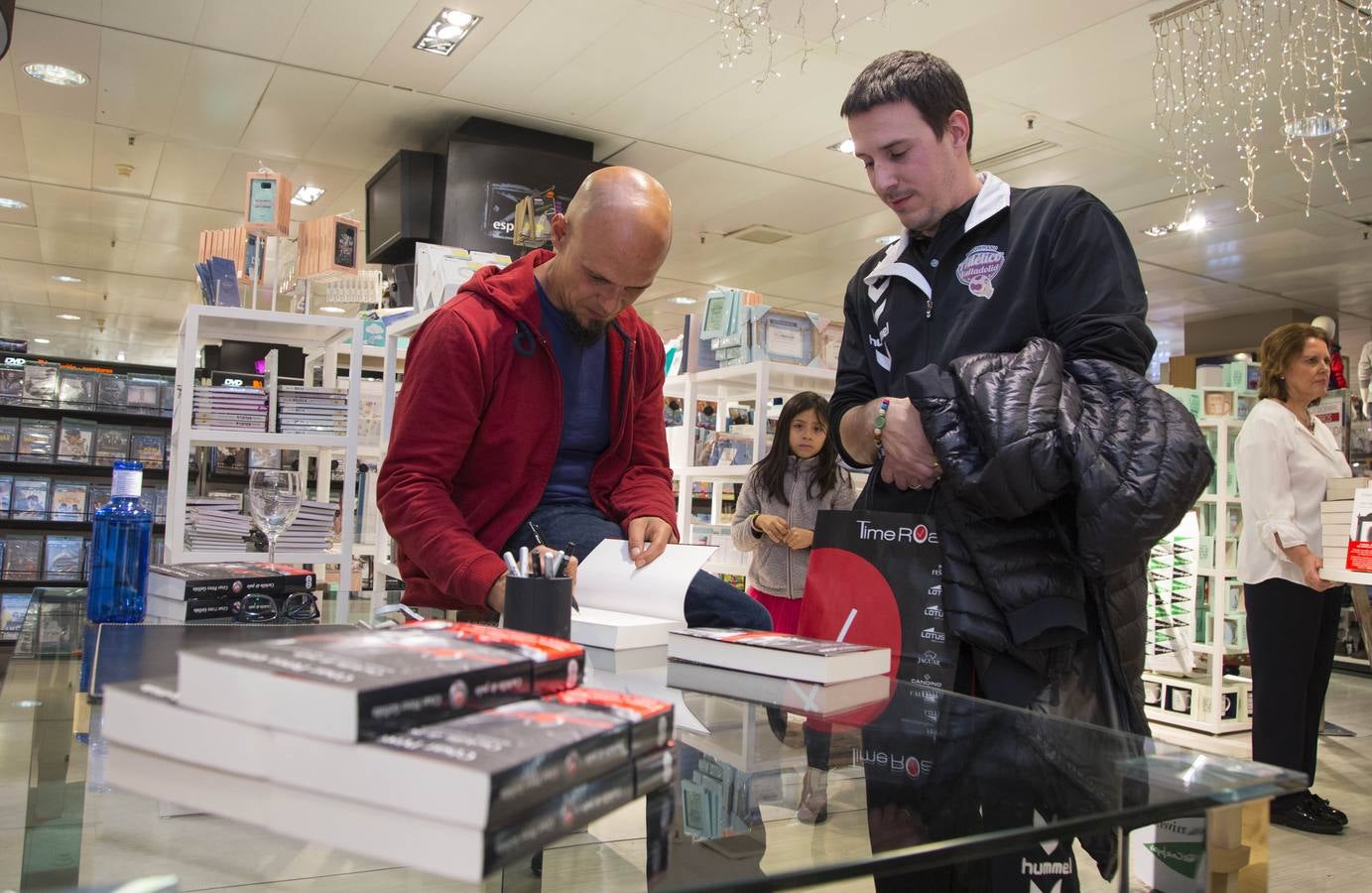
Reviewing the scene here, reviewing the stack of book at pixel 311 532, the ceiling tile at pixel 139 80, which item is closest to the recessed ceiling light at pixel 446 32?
the ceiling tile at pixel 139 80

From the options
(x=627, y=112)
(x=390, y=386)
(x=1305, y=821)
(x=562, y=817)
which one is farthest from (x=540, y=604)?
(x=627, y=112)

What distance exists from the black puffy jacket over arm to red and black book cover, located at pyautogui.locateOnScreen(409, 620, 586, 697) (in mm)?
696

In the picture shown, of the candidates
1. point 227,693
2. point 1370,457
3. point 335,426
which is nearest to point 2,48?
point 335,426

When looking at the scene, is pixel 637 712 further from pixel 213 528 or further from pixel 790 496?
pixel 790 496

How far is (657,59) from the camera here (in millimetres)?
5586

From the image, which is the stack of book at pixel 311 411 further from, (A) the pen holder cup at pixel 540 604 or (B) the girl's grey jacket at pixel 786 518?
(A) the pen holder cup at pixel 540 604

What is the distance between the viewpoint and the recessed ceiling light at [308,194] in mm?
7969

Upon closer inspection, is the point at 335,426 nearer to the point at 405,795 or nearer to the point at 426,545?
the point at 426,545

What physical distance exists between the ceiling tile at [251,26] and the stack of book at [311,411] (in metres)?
2.38

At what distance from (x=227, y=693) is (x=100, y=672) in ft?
1.65

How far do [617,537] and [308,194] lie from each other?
7.35 metres

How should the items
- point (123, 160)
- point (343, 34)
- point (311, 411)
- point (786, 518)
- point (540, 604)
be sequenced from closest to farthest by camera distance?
point (540, 604), point (311, 411), point (786, 518), point (343, 34), point (123, 160)

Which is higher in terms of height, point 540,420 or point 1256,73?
point 1256,73

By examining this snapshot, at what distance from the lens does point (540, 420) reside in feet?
5.53
